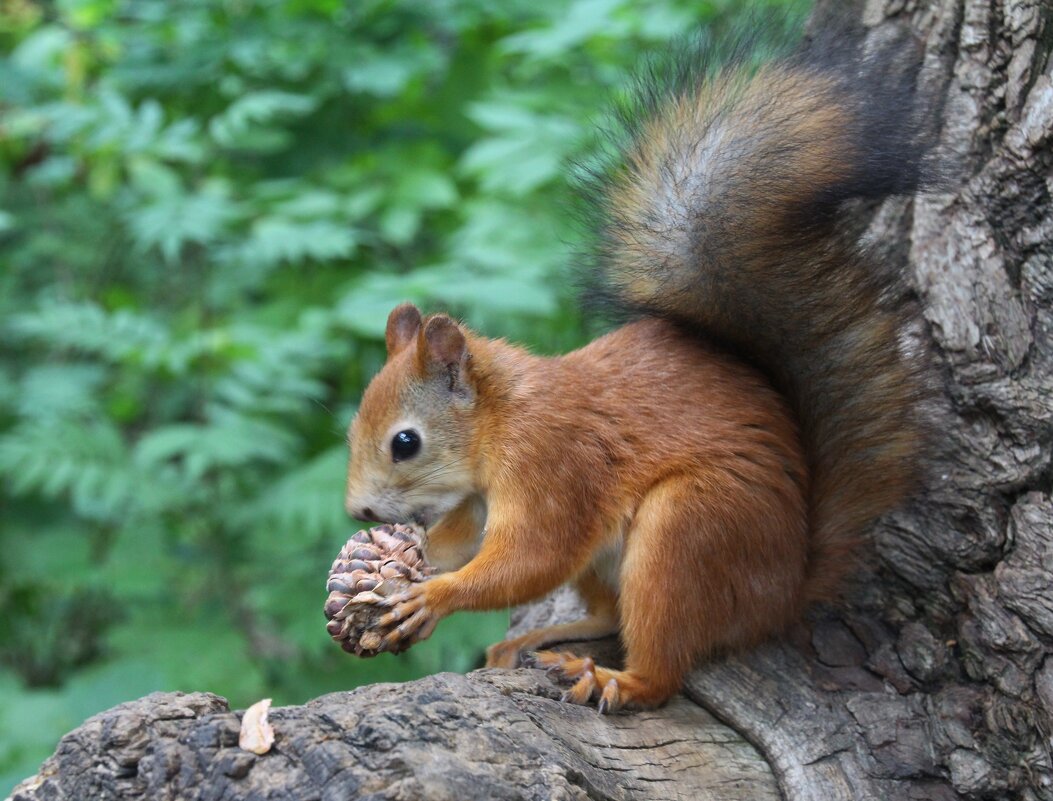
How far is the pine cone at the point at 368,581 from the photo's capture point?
1.24m

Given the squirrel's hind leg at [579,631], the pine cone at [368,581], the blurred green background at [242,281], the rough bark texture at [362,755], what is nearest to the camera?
the rough bark texture at [362,755]

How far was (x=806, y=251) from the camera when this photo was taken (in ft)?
4.40

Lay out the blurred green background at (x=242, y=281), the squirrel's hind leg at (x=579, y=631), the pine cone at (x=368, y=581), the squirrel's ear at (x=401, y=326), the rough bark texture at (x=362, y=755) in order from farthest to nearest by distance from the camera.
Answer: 1. the blurred green background at (x=242, y=281)
2. the squirrel's ear at (x=401, y=326)
3. the squirrel's hind leg at (x=579, y=631)
4. the pine cone at (x=368, y=581)
5. the rough bark texture at (x=362, y=755)

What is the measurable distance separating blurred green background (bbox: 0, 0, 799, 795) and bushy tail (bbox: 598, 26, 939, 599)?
0.39 m

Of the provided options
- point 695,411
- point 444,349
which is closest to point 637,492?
point 695,411

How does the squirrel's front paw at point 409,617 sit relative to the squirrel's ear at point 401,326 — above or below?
below

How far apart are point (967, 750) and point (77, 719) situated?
1854 millimetres

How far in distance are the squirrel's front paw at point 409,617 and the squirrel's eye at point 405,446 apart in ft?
0.69

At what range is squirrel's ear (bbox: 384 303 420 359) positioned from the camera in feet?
5.45

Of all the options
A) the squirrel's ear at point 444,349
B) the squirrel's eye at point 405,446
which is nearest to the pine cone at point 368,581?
the squirrel's eye at point 405,446

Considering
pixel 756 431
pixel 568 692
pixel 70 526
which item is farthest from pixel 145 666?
pixel 756 431

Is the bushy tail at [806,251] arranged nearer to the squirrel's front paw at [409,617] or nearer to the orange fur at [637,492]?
the orange fur at [637,492]

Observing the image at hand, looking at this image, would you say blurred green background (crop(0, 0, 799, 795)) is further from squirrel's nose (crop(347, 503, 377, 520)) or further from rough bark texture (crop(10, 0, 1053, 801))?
rough bark texture (crop(10, 0, 1053, 801))

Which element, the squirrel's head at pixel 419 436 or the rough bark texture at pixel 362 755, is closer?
the rough bark texture at pixel 362 755
